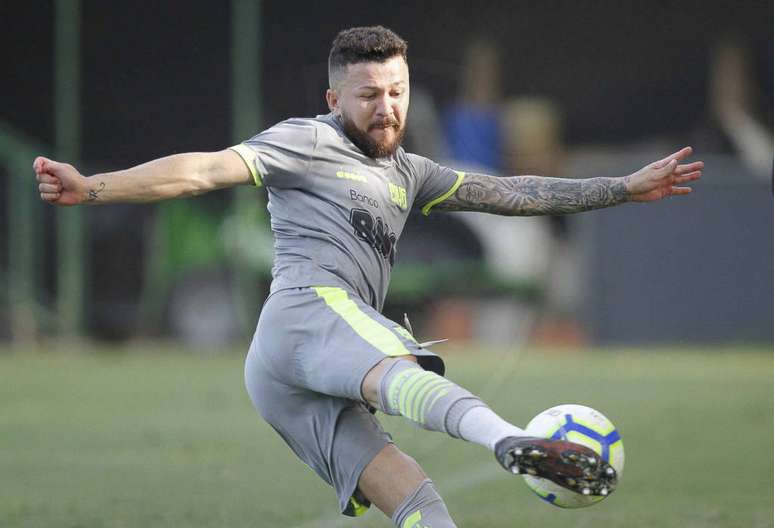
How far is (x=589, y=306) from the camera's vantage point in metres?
18.6

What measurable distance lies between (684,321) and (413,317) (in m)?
3.44

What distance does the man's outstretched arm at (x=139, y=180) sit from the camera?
4.72 m

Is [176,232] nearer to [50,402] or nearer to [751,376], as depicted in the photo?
[50,402]

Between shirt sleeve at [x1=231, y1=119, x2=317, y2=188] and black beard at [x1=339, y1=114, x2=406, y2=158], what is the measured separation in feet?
0.53

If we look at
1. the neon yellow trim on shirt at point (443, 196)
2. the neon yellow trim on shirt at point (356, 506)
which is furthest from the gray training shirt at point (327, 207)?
the neon yellow trim on shirt at point (356, 506)

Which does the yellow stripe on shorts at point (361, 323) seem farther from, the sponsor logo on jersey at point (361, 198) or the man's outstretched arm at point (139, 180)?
the man's outstretched arm at point (139, 180)

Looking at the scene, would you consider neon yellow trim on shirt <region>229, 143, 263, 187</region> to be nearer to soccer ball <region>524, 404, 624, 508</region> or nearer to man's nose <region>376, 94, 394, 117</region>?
man's nose <region>376, 94, 394, 117</region>

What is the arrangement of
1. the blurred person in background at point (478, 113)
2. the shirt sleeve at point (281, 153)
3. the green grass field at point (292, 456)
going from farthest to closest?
the blurred person in background at point (478, 113), the green grass field at point (292, 456), the shirt sleeve at point (281, 153)

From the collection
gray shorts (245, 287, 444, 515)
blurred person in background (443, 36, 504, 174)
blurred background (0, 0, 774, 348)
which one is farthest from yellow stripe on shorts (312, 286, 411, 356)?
blurred person in background (443, 36, 504, 174)

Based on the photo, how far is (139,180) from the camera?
15.7 feet

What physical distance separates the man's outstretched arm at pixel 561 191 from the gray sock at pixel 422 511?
1.26 metres

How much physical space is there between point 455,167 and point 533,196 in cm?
1139

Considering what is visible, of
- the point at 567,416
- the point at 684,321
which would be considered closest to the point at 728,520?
the point at 567,416

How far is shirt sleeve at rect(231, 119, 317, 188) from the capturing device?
510 cm
